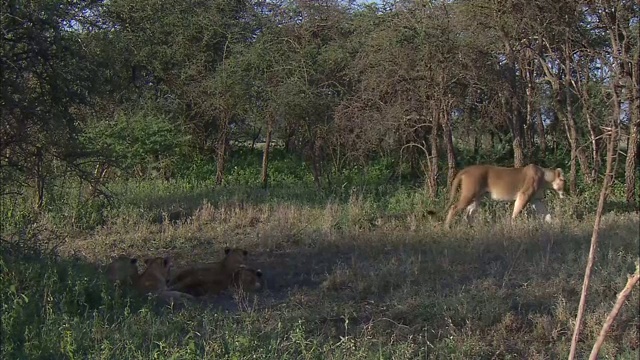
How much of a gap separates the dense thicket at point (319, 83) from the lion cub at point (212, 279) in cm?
175

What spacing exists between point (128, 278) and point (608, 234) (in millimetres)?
6253

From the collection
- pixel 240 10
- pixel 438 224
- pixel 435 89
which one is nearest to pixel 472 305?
pixel 438 224

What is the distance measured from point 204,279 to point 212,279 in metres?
0.09

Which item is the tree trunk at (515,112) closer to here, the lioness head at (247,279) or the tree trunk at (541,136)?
the tree trunk at (541,136)

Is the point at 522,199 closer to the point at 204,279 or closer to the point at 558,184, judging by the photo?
the point at 558,184

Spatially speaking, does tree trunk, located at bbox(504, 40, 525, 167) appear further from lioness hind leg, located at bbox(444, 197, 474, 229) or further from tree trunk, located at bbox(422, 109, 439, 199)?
lioness hind leg, located at bbox(444, 197, 474, 229)

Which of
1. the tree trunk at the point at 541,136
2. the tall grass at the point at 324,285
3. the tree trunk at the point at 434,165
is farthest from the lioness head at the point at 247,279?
the tree trunk at the point at 541,136

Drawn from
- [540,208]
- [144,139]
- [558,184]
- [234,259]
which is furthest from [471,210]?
[144,139]

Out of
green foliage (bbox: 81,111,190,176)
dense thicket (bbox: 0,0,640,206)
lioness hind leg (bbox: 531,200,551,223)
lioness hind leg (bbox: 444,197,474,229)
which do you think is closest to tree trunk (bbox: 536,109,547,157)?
dense thicket (bbox: 0,0,640,206)

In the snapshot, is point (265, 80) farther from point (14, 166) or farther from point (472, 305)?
point (472, 305)

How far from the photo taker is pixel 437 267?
8492 millimetres

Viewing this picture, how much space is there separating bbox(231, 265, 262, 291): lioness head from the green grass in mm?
179

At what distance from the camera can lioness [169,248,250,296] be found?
26.0 ft

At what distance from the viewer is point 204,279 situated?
8000 mm
